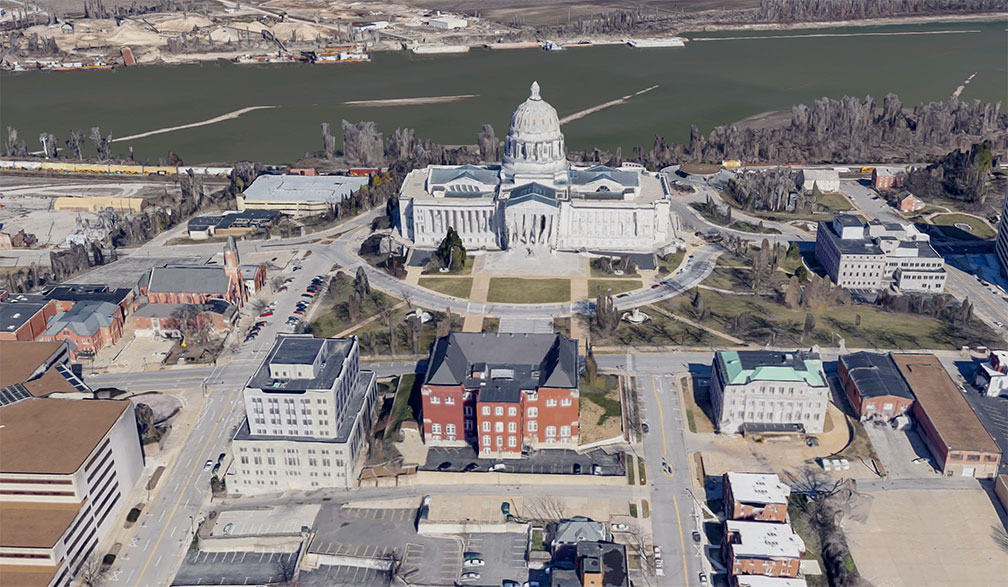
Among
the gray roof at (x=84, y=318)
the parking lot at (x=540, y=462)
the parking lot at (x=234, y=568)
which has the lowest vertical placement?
Result: the parking lot at (x=234, y=568)

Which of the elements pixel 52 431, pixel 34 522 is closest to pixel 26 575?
pixel 34 522

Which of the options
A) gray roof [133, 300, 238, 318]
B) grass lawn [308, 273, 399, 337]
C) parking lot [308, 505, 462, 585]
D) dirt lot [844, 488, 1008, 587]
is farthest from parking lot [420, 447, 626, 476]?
gray roof [133, 300, 238, 318]

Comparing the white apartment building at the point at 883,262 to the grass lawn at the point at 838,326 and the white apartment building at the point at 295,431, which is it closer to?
the grass lawn at the point at 838,326

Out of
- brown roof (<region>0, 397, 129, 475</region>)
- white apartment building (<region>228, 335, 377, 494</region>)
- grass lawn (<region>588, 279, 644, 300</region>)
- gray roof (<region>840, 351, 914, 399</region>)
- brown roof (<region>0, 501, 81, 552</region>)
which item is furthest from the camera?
grass lawn (<region>588, 279, 644, 300</region>)

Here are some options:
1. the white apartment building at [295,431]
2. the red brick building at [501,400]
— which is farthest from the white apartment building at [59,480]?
the red brick building at [501,400]

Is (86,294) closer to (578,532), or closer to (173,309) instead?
(173,309)

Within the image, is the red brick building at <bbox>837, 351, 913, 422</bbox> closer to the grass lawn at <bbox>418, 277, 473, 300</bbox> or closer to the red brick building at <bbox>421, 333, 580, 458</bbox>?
the red brick building at <bbox>421, 333, 580, 458</bbox>
